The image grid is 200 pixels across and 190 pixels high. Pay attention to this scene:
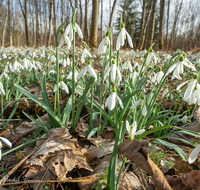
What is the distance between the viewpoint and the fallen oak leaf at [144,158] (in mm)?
973

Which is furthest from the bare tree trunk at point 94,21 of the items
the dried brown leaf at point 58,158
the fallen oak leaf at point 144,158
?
the fallen oak leaf at point 144,158

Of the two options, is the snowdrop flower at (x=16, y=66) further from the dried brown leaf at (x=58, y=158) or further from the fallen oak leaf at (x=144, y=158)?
the fallen oak leaf at (x=144, y=158)

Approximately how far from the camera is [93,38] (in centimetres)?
1135

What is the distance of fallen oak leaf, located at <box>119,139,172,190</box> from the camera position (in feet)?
3.19

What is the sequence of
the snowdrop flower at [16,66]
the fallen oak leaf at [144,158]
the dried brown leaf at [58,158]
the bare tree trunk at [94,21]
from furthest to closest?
the bare tree trunk at [94,21]
the snowdrop flower at [16,66]
the dried brown leaf at [58,158]
the fallen oak leaf at [144,158]

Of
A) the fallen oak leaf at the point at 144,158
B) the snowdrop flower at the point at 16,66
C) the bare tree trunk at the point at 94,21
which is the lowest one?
the fallen oak leaf at the point at 144,158

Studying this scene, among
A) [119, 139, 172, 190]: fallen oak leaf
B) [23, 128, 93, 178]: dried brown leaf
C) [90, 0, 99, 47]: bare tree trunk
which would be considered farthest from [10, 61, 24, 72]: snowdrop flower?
[90, 0, 99, 47]: bare tree trunk

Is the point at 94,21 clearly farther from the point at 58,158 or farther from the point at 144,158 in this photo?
the point at 144,158

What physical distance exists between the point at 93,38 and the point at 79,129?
1067 centimetres

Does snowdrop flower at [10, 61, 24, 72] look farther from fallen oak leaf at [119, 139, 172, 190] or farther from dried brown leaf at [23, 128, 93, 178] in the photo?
fallen oak leaf at [119, 139, 172, 190]

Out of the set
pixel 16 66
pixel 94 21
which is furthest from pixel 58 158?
pixel 94 21

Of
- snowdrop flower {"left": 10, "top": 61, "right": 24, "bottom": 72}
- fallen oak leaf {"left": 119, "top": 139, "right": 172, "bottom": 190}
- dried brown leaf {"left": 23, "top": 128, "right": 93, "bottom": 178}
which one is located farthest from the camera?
snowdrop flower {"left": 10, "top": 61, "right": 24, "bottom": 72}

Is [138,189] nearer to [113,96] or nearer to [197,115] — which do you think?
[113,96]

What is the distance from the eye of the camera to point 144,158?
3.25 feet
